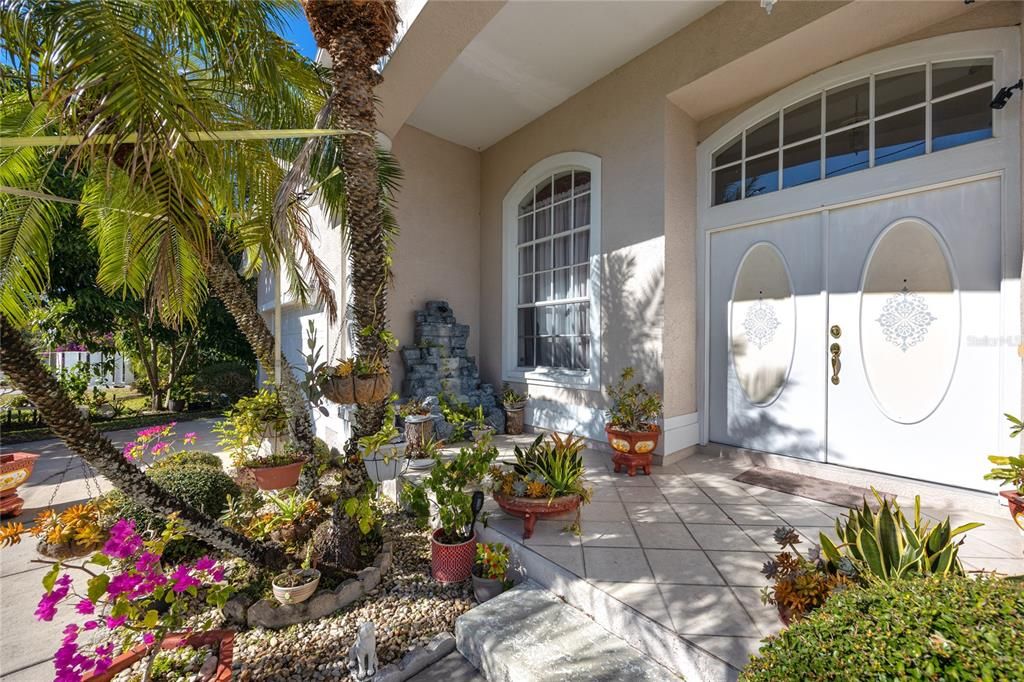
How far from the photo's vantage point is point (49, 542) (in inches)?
128

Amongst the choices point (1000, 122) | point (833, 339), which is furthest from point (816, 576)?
point (1000, 122)

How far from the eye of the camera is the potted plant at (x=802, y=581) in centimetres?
175

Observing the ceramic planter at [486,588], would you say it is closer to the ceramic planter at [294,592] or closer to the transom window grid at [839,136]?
the ceramic planter at [294,592]

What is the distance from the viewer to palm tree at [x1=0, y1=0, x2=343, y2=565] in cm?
184

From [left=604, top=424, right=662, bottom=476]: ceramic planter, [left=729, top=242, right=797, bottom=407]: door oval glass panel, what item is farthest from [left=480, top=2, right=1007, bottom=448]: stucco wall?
[left=604, top=424, right=662, bottom=476]: ceramic planter

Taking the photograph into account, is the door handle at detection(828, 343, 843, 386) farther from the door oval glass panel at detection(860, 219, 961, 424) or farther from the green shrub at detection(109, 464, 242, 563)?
the green shrub at detection(109, 464, 242, 563)

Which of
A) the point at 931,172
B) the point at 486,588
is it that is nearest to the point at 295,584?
the point at 486,588

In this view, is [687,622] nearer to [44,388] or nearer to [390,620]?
[390,620]

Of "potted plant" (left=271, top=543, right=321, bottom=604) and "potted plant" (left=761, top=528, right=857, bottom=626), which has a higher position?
"potted plant" (left=761, top=528, right=857, bottom=626)

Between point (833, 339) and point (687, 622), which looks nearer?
point (687, 622)

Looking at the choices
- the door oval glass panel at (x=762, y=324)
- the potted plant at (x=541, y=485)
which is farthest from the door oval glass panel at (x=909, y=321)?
the potted plant at (x=541, y=485)

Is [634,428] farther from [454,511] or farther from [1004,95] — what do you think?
[1004,95]

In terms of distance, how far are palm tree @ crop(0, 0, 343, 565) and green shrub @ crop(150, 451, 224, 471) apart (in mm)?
1530

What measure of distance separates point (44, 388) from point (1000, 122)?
22.1ft
